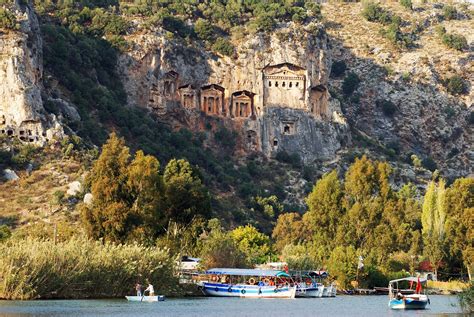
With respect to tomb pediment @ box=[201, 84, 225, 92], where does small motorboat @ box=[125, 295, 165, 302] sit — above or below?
below

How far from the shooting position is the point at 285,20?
155625 millimetres

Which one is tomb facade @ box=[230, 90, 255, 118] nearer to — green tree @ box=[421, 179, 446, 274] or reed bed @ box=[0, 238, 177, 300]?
green tree @ box=[421, 179, 446, 274]

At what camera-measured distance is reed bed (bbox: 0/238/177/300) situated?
261 ft

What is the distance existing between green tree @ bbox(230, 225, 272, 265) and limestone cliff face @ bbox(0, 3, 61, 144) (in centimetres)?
1991

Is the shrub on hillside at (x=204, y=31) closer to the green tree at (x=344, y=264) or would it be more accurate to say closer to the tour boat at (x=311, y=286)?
the green tree at (x=344, y=264)

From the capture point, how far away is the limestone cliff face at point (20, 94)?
12312 centimetres

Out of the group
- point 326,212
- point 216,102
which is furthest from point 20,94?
point 326,212

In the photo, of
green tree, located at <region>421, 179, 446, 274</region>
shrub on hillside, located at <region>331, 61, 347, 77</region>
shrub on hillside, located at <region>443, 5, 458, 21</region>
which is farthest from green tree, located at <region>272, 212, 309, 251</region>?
shrub on hillside, located at <region>443, 5, 458, 21</region>

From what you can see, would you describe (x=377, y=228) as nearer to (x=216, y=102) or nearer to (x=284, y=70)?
(x=216, y=102)

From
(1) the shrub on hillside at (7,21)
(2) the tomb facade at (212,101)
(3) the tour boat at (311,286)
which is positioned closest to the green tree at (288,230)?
(3) the tour boat at (311,286)

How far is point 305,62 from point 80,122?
96.7ft

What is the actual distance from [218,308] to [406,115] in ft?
295

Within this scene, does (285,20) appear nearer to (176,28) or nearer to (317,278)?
(176,28)

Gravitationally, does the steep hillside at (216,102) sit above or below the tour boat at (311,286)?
above
